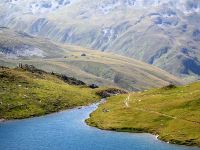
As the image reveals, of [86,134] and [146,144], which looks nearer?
[146,144]

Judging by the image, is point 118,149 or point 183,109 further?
point 183,109

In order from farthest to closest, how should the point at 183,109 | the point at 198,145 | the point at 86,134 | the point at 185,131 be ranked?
the point at 183,109
the point at 86,134
the point at 185,131
the point at 198,145

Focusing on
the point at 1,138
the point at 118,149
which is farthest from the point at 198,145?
the point at 1,138

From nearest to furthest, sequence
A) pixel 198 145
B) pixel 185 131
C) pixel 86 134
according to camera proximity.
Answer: pixel 198 145, pixel 185 131, pixel 86 134

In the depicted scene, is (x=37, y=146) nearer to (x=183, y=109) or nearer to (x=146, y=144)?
(x=146, y=144)

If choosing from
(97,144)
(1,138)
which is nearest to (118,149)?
(97,144)

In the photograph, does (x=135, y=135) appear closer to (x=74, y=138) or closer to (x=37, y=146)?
(x=74, y=138)

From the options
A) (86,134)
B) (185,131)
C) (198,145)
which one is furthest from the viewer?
(86,134)

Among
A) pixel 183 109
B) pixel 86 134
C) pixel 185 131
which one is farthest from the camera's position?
pixel 183 109
